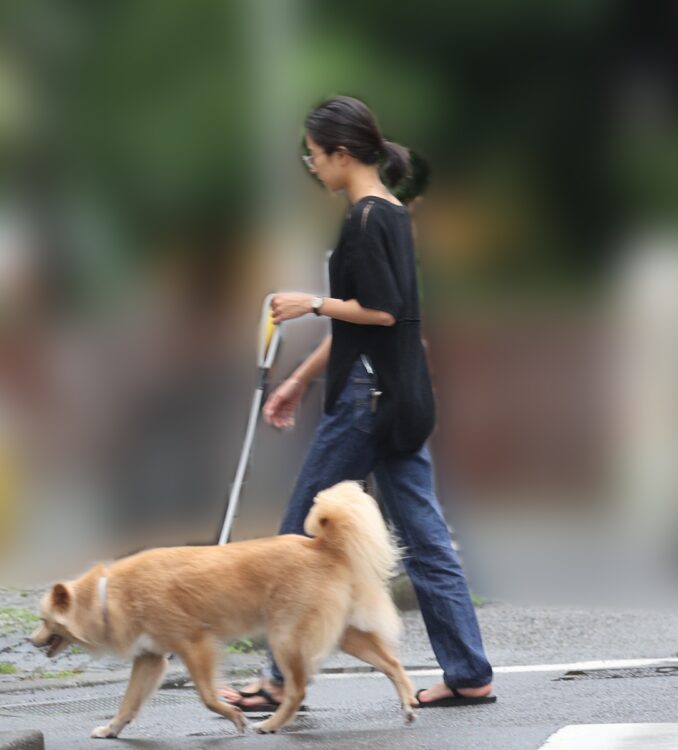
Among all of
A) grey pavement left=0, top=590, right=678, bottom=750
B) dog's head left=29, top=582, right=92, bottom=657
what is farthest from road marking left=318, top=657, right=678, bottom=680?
dog's head left=29, top=582, right=92, bottom=657

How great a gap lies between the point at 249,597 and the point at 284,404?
775 millimetres

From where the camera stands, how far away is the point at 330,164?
4.86m

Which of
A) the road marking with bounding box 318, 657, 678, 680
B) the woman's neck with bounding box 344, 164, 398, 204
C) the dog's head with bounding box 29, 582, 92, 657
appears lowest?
the road marking with bounding box 318, 657, 678, 680

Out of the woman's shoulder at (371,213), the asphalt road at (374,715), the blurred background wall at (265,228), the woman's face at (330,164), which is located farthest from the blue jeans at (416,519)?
the blurred background wall at (265,228)

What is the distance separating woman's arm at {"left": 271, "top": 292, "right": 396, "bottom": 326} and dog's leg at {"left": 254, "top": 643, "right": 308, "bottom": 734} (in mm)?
883

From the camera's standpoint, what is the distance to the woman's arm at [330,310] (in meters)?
4.67

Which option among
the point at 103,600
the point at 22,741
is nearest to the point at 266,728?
the point at 103,600

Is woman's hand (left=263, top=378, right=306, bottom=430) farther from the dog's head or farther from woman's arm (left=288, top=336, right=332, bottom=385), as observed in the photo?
the dog's head

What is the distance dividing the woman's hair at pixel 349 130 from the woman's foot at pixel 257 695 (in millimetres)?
1481

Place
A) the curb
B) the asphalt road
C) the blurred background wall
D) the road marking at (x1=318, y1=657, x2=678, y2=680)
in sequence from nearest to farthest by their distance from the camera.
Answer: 1. the curb
2. the asphalt road
3. the road marking at (x1=318, y1=657, x2=678, y2=680)
4. the blurred background wall

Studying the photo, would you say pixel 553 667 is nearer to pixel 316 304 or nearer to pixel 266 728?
pixel 266 728

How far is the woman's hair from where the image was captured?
4.82 metres

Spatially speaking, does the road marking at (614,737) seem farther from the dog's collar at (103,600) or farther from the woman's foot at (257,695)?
the dog's collar at (103,600)

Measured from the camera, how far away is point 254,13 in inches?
388
